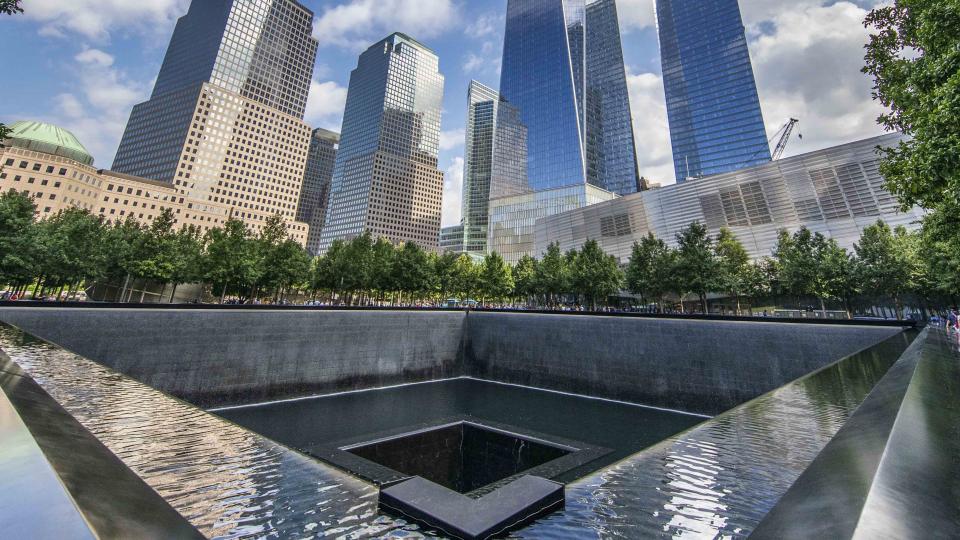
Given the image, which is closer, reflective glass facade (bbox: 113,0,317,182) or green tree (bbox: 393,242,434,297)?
green tree (bbox: 393,242,434,297)

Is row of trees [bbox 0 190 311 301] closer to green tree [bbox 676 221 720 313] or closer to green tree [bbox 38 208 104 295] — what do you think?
green tree [bbox 38 208 104 295]

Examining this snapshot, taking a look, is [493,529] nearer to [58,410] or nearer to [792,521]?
[792,521]

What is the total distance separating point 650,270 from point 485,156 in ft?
415

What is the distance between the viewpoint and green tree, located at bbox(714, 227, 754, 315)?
132 feet

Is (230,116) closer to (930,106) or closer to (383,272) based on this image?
(383,272)

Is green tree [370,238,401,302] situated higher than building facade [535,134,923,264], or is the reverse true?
building facade [535,134,923,264]

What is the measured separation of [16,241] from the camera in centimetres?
2861

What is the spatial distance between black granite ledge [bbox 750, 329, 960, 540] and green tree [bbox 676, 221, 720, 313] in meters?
38.8

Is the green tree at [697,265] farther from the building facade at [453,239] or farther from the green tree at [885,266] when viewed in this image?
the building facade at [453,239]

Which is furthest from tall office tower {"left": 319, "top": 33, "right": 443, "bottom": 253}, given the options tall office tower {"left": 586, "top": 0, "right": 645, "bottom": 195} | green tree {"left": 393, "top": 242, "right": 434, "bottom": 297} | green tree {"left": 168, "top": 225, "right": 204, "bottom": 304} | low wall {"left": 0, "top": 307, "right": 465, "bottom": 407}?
low wall {"left": 0, "top": 307, "right": 465, "bottom": 407}

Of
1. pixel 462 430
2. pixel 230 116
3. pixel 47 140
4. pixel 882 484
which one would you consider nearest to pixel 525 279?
pixel 462 430

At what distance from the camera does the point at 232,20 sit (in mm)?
130875

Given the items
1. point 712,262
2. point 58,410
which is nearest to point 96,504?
point 58,410

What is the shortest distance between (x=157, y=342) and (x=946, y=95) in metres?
27.4
